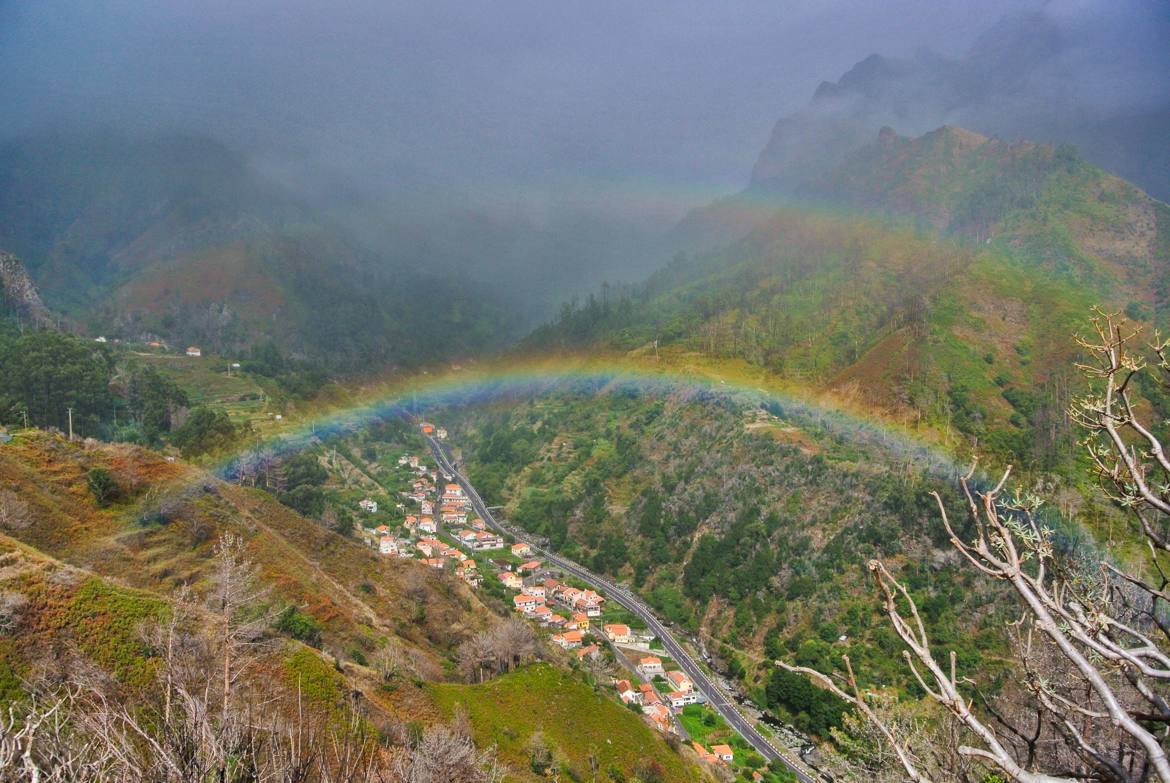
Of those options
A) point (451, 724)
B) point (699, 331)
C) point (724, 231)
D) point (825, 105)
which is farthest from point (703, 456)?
point (825, 105)

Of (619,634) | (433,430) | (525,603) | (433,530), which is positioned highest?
(619,634)

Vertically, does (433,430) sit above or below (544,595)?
below

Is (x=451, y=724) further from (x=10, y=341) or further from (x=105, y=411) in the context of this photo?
(x=10, y=341)

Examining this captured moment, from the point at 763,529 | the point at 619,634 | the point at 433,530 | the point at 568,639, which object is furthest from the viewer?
the point at 433,530

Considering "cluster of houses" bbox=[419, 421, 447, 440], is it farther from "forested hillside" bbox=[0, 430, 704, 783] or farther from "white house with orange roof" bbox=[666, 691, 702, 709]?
"white house with orange roof" bbox=[666, 691, 702, 709]

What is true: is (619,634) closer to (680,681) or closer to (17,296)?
(680,681)

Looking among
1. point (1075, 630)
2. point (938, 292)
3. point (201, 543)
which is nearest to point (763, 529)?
point (938, 292)

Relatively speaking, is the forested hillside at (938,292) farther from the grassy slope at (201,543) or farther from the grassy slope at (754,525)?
the grassy slope at (201,543)
